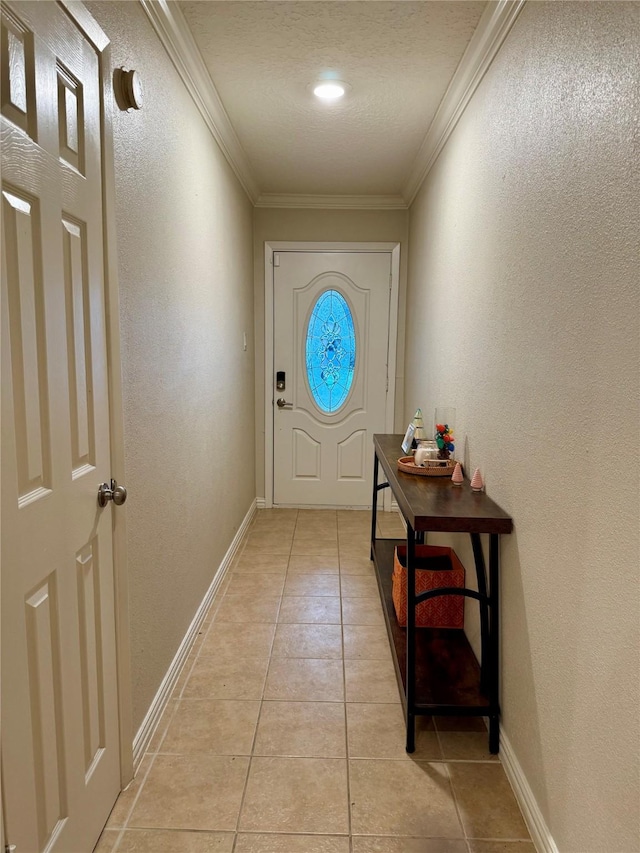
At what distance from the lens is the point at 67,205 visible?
122 centimetres

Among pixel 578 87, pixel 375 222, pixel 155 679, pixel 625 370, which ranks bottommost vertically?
pixel 155 679

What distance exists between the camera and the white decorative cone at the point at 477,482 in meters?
2.06

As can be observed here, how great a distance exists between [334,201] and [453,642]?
330cm

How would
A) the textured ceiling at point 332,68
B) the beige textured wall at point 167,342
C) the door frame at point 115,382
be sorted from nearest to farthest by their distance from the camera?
the door frame at point 115,382, the beige textured wall at point 167,342, the textured ceiling at point 332,68

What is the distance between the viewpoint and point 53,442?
1169 mm

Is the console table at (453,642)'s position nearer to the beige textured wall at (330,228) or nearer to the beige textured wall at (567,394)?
the beige textured wall at (567,394)

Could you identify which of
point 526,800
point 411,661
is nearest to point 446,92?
point 411,661

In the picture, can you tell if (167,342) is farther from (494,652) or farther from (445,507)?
(494,652)

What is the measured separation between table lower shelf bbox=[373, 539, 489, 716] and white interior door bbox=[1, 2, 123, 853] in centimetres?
102

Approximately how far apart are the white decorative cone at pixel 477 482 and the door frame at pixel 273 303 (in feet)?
7.74

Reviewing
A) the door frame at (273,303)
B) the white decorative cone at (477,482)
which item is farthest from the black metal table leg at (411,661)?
the door frame at (273,303)

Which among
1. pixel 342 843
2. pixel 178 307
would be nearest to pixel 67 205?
pixel 178 307

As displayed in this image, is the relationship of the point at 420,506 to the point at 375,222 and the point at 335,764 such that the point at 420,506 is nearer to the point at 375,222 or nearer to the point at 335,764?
the point at 335,764

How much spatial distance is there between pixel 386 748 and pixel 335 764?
190 mm
